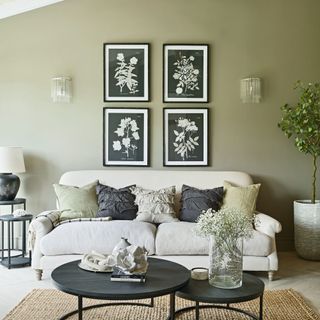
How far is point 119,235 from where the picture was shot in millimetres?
4180

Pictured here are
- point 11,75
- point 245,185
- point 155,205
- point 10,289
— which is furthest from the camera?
point 11,75

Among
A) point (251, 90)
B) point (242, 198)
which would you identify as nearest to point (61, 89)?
point (251, 90)

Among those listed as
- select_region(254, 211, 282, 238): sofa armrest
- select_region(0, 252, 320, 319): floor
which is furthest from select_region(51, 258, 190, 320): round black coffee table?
select_region(254, 211, 282, 238): sofa armrest

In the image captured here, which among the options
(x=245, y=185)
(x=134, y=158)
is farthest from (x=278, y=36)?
(x=134, y=158)

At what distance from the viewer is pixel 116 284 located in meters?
2.82

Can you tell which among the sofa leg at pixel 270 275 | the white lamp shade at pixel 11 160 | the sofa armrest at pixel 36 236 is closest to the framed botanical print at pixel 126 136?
the white lamp shade at pixel 11 160

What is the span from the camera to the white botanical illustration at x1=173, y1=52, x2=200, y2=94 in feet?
17.6

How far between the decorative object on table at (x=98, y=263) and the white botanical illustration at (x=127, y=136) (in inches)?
90.0

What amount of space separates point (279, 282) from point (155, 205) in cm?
138

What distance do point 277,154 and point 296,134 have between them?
31 cm

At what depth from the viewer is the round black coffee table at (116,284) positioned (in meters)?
2.67

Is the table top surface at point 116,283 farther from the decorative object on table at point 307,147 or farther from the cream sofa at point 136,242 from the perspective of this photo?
the decorative object on table at point 307,147

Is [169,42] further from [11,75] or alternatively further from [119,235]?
[119,235]

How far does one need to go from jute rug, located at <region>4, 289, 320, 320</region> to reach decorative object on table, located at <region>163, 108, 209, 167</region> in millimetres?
2008
